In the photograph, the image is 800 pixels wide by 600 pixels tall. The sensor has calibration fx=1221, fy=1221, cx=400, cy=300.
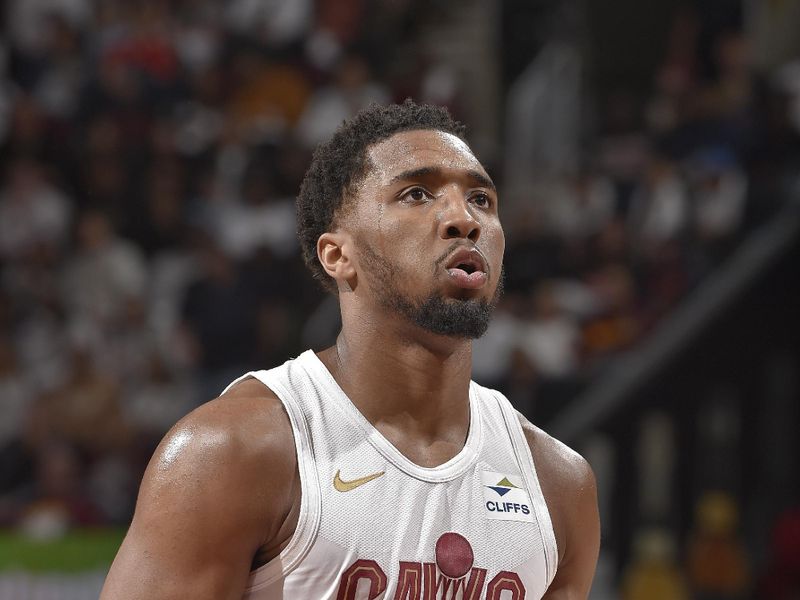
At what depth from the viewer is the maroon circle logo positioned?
257 centimetres

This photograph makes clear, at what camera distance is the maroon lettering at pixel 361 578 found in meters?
2.48

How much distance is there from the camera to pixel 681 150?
9.21 m


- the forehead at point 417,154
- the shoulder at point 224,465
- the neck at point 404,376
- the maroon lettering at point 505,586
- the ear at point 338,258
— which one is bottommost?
the maroon lettering at point 505,586

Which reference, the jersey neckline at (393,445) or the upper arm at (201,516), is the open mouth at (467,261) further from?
the upper arm at (201,516)

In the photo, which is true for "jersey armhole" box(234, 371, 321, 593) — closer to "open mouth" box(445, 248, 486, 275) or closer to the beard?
the beard

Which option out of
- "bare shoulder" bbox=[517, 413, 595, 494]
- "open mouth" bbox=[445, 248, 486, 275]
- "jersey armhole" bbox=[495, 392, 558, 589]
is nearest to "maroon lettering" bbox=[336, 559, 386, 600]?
"jersey armhole" bbox=[495, 392, 558, 589]

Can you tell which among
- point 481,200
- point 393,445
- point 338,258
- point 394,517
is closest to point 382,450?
point 393,445

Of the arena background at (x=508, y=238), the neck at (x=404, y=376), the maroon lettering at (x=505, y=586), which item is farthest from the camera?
the arena background at (x=508, y=238)

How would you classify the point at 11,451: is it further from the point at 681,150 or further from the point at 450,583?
the point at 450,583

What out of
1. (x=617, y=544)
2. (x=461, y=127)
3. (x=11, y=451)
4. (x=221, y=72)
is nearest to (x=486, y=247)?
(x=461, y=127)

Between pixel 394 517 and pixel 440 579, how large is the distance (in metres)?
0.16

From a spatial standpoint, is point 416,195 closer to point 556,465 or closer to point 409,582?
point 556,465

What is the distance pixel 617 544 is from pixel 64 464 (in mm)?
3302

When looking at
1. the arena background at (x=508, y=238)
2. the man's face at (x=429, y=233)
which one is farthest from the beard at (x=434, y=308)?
the arena background at (x=508, y=238)
